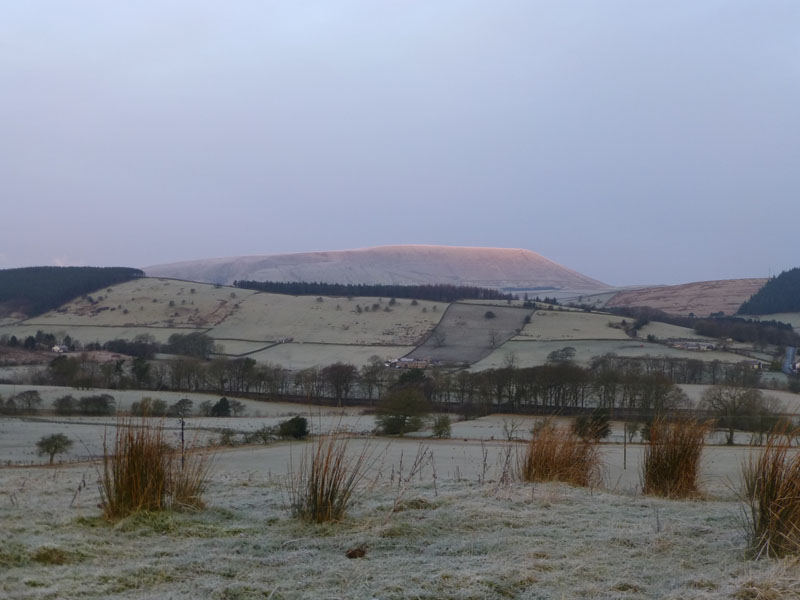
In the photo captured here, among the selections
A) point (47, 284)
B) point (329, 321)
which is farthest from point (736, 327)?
point (47, 284)

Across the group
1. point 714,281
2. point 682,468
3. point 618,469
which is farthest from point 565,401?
point 714,281

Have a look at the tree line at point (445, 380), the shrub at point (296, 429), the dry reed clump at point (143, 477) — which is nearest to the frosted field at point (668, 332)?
the tree line at point (445, 380)

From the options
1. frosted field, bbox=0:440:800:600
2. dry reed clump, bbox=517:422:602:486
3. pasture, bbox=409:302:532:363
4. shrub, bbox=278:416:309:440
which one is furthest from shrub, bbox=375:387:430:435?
pasture, bbox=409:302:532:363

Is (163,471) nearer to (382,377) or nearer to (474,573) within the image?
(474,573)

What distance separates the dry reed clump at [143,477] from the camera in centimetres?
562

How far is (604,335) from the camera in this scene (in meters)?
61.9

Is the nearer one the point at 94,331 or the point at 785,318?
the point at 94,331

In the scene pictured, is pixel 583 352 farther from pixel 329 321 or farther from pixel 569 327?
pixel 329 321

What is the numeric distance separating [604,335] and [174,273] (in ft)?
474

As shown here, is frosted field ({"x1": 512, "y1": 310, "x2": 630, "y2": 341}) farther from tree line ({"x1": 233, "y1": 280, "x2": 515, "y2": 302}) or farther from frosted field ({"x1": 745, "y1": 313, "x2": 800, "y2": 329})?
frosted field ({"x1": 745, "y1": 313, "x2": 800, "y2": 329})

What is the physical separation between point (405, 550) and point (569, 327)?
209 feet

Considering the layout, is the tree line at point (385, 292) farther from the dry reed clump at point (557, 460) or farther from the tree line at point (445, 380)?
the dry reed clump at point (557, 460)

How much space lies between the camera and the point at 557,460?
7895mm

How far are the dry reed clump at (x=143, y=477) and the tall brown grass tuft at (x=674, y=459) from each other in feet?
15.9
